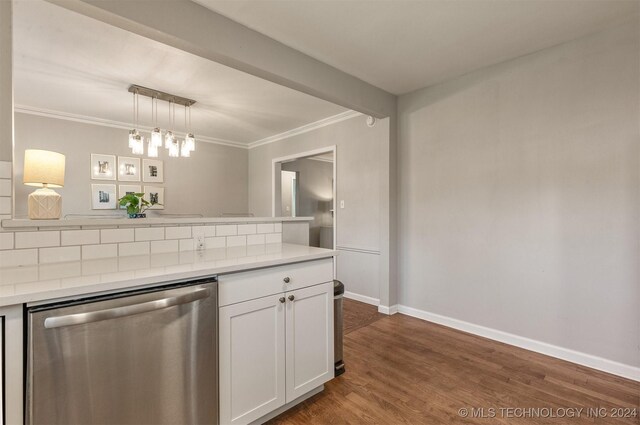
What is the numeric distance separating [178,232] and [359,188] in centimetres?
246

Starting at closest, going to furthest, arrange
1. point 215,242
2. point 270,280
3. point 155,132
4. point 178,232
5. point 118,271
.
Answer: point 118,271
point 270,280
point 178,232
point 215,242
point 155,132

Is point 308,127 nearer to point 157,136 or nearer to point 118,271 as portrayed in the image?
point 157,136

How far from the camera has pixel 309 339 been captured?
5.69 feet

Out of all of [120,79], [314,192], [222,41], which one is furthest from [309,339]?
[314,192]

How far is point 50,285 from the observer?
3.30 ft

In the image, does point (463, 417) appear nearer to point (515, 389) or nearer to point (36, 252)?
point (515, 389)

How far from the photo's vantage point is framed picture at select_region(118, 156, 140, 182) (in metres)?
4.38

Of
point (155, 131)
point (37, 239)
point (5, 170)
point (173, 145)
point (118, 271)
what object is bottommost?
point (118, 271)

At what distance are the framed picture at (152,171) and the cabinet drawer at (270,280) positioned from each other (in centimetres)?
395

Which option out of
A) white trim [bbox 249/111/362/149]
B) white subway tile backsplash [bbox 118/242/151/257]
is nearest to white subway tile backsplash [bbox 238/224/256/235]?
white subway tile backsplash [bbox 118/242/151/257]

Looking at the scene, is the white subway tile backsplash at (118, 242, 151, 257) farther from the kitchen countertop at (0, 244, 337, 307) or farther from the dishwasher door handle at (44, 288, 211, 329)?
the dishwasher door handle at (44, 288, 211, 329)

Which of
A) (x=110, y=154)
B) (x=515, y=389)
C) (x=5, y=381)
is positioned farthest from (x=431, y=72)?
(x=110, y=154)

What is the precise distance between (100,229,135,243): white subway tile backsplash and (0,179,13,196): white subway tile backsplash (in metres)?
0.38

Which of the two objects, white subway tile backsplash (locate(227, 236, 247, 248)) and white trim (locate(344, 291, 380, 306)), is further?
white trim (locate(344, 291, 380, 306))
